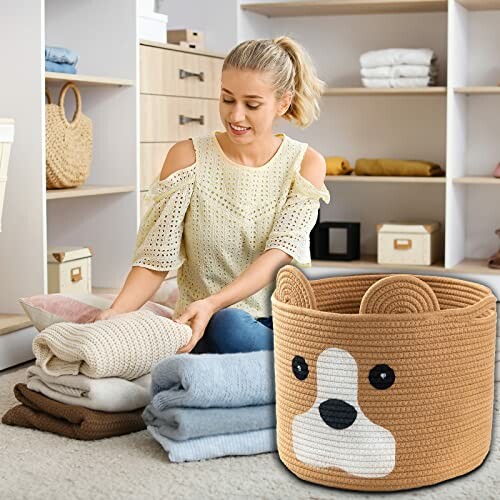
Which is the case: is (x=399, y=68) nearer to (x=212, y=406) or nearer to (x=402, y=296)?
(x=212, y=406)

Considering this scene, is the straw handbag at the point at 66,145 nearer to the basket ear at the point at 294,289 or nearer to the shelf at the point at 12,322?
the shelf at the point at 12,322

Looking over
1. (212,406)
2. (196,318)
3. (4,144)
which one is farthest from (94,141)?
(212,406)

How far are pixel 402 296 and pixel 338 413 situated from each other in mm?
193

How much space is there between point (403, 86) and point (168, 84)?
922 mm

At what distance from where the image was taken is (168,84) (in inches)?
140

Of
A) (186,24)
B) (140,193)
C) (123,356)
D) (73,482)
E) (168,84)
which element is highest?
(186,24)

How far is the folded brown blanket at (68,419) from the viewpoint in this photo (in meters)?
2.00

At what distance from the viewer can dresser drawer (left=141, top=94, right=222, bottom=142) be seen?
3.46m

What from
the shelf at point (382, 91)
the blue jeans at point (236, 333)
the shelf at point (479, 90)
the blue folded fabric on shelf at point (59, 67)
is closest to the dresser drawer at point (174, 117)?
the blue folded fabric on shelf at point (59, 67)

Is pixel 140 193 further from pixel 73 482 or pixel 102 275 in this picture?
pixel 73 482

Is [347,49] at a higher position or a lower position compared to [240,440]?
higher

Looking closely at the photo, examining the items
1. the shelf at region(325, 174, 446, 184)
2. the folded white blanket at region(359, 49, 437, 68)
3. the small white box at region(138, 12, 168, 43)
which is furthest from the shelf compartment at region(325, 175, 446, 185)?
the small white box at region(138, 12, 168, 43)

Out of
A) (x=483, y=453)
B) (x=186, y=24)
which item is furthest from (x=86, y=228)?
(x=483, y=453)

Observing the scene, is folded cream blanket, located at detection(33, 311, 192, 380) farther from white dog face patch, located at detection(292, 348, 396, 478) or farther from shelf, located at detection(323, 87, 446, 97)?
shelf, located at detection(323, 87, 446, 97)
